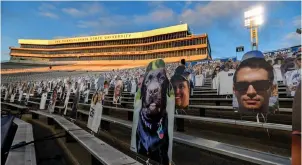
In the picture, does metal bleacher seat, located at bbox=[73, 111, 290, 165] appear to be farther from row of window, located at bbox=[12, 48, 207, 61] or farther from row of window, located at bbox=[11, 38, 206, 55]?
row of window, located at bbox=[11, 38, 206, 55]

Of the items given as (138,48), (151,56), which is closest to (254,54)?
(151,56)

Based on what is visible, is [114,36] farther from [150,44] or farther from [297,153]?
[297,153]

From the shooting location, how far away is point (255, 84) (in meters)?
2.70

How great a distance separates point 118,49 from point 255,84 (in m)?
71.0

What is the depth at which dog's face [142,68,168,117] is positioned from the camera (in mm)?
2182

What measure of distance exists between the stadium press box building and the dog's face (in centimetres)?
4840

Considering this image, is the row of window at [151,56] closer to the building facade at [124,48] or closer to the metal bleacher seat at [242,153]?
the building facade at [124,48]

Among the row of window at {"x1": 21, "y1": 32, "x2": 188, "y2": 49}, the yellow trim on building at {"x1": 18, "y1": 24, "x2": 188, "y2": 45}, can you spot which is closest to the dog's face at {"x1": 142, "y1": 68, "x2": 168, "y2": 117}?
the yellow trim on building at {"x1": 18, "y1": 24, "x2": 188, "y2": 45}

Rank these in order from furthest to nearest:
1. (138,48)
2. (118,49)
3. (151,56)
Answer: (118,49)
(138,48)
(151,56)

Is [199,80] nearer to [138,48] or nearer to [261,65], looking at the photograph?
[261,65]

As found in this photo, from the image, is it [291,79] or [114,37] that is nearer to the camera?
[291,79]

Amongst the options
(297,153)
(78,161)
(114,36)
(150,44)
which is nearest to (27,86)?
(78,161)

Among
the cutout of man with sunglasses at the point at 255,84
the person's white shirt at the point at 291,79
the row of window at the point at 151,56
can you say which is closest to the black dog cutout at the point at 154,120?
the cutout of man with sunglasses at the point at 255,84

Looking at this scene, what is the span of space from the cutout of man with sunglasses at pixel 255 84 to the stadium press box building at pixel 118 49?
47.9m
